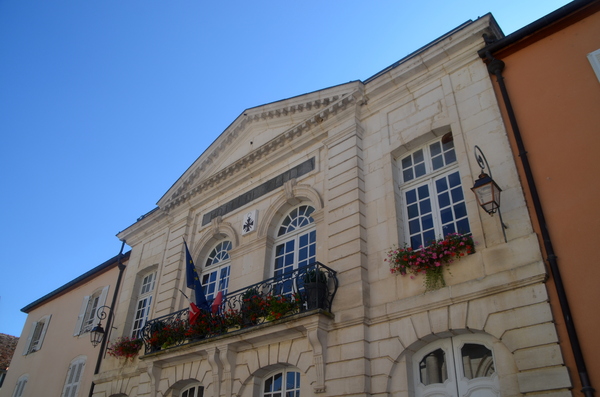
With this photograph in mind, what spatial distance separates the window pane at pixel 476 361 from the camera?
252 inches

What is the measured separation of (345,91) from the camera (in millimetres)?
10258

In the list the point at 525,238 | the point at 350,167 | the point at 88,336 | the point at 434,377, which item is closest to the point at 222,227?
the point at 350,167

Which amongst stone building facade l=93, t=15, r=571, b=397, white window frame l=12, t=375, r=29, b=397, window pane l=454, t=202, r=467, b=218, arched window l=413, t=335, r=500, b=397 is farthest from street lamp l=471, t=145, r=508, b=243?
white window frame l=12, t=375, r=29, b=397

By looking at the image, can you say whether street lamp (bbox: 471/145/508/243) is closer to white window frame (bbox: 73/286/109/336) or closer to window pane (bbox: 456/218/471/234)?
window pane (bbox: 456/218/471/234)

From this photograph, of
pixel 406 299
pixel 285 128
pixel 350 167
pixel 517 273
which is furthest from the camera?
pixel 285 128

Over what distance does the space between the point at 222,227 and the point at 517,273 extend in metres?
7.45

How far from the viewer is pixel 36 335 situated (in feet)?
58.3

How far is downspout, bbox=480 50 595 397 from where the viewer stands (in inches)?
212

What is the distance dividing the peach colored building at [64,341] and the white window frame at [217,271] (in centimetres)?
401

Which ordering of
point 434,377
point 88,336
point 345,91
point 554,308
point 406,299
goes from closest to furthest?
1. point 554,308
2. point 434,377
3. point 406,299
4. point 345,91
5. point 88,336

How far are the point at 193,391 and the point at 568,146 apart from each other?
331 inches

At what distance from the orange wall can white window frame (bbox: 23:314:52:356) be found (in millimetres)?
16353

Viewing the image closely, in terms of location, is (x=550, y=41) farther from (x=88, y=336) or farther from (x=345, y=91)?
(x=88, y=336)

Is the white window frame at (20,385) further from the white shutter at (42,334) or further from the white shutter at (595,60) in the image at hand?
the white shutter at (595,60)
